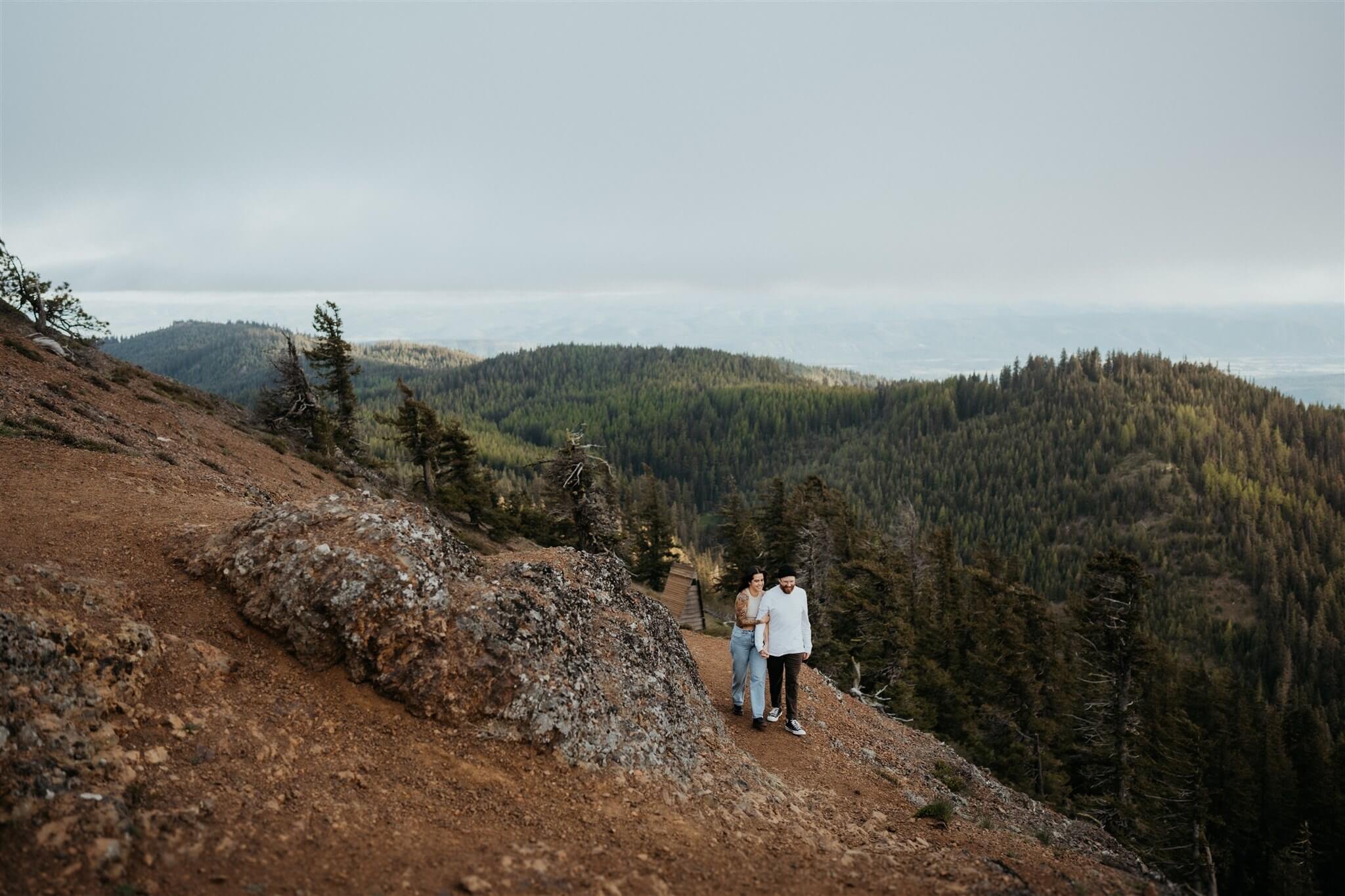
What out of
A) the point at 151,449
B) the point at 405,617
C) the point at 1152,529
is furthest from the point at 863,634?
the point at 1152,529

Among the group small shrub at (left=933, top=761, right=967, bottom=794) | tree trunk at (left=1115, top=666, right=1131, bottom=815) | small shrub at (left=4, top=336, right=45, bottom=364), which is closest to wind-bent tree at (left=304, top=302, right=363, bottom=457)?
small shrub at (left=4, top=336, right=45, bottom=364)

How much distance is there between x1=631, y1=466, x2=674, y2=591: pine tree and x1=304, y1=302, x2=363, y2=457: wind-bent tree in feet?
84.9

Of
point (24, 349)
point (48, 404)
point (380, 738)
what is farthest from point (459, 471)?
point (380, 738)

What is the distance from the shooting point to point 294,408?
131 feet

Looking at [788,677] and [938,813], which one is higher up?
[788,677]

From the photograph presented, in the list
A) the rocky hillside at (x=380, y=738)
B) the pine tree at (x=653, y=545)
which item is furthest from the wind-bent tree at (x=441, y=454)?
the rocky hillside at (x=380, y=738)

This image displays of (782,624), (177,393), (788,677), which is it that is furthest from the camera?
(177,393)

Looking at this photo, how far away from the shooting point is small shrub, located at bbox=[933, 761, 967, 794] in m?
15.8

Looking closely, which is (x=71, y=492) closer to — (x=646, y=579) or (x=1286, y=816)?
(x=646, y=579)

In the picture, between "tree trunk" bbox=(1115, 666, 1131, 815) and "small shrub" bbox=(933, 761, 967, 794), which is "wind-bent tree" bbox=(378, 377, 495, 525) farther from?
"tree trunk" bbox=(1115, 666, 1131, 815)

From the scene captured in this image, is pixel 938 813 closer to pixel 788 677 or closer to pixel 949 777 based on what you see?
pixel 788 677

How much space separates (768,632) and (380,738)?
22.0 ft

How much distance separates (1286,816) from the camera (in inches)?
1626

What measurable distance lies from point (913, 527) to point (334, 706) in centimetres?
4286
